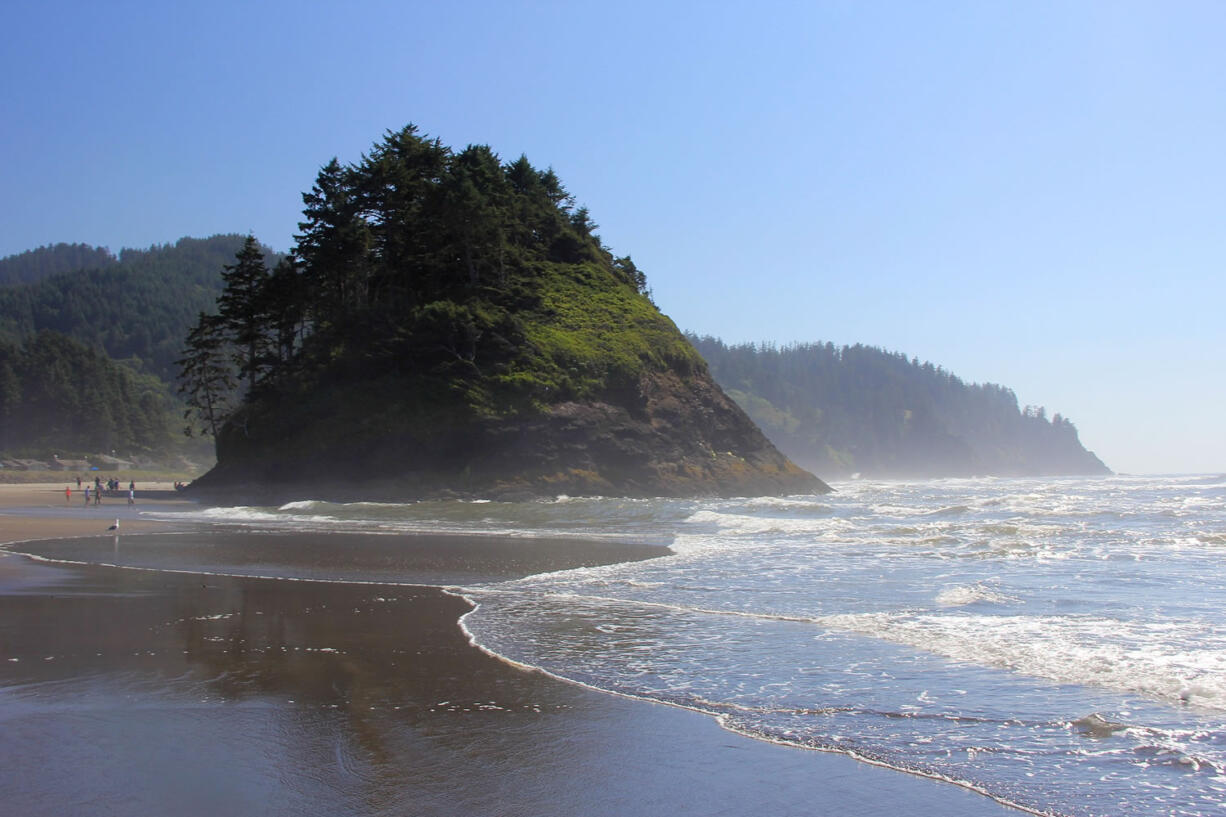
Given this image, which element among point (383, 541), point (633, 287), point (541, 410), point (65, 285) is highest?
point (65, 285)

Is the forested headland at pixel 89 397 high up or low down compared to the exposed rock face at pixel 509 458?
up

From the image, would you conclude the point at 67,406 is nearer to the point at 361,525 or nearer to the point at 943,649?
the point at 361,525

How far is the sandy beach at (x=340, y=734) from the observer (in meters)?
4.58

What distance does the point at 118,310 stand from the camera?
16988 cm

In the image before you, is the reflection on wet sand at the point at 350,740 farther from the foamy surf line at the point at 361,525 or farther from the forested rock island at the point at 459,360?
the forested rock island at the point at 459,360

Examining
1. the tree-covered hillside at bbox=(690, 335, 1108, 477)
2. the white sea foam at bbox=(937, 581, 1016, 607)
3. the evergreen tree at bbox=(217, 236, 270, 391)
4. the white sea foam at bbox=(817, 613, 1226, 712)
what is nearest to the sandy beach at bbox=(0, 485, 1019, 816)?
the white sea foam at bbox=(817, 613, 1226, 712)

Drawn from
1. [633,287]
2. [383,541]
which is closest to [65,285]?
[633,287]

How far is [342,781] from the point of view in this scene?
475cm

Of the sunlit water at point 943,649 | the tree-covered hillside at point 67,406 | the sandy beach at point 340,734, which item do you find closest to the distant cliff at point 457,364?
the sunlit water at point 943,649

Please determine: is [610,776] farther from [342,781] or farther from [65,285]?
[65,285]

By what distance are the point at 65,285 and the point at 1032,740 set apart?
21373cm

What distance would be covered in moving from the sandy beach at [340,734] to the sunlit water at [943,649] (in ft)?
1.95

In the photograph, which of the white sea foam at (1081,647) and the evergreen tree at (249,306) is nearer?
the white sea foam at (1081,647)

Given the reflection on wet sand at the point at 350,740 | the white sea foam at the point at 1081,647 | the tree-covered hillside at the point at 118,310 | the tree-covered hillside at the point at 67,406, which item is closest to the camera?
the reflection on wet sand at the point at 350,740
